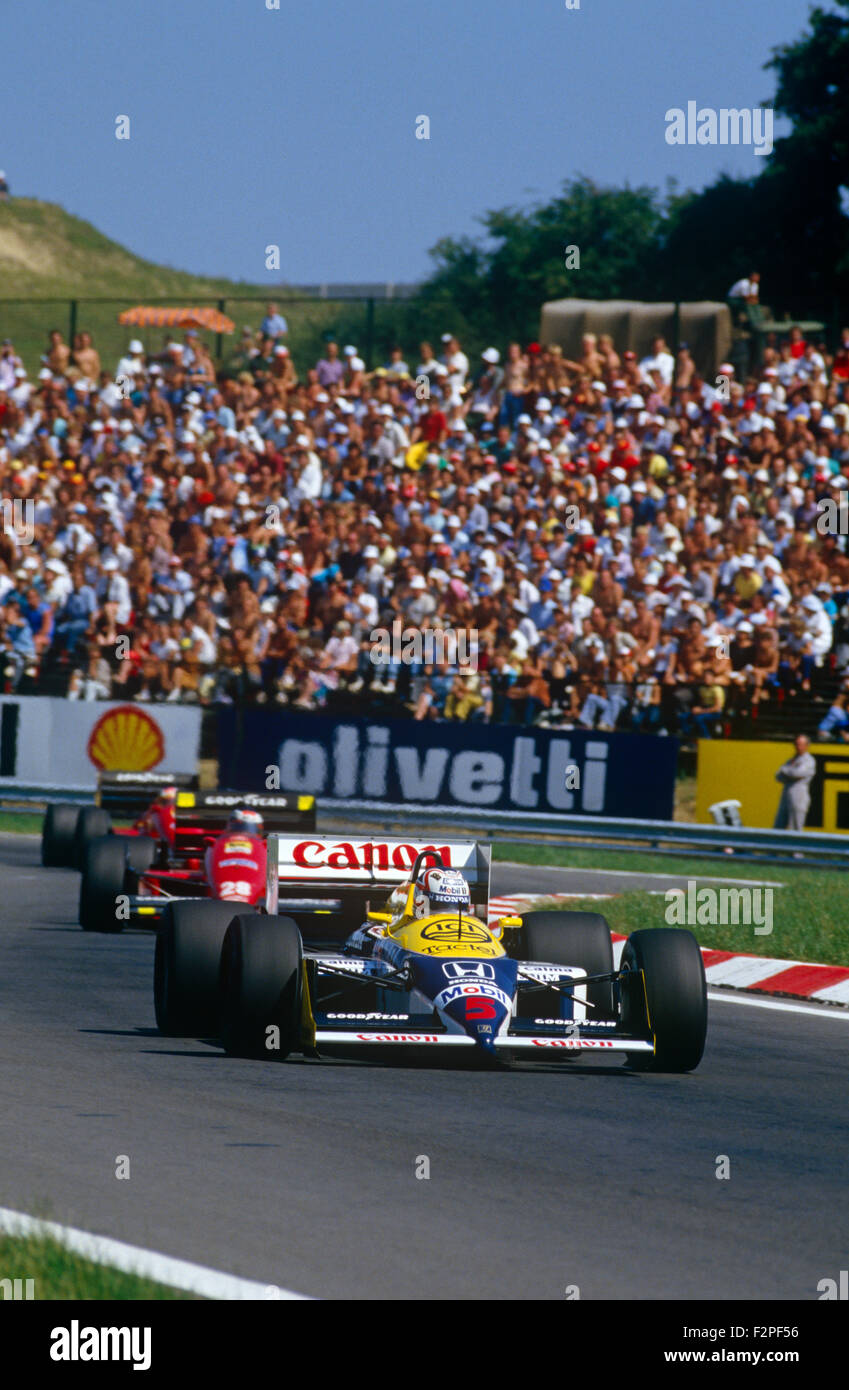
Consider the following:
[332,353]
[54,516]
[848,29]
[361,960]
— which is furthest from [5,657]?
[848,29]

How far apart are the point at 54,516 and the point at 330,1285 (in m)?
25.8

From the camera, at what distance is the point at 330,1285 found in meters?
5.27

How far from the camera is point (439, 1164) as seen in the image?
6.96 meters

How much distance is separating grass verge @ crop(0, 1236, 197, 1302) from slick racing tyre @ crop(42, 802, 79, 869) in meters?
14.3

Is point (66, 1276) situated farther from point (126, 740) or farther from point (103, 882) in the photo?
point (126, 740)

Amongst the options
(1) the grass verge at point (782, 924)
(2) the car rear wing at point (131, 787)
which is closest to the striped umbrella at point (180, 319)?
(2) the car rear wing at point (131, 787)

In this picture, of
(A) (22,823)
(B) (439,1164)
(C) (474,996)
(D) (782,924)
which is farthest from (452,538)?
(B) (439,1164)

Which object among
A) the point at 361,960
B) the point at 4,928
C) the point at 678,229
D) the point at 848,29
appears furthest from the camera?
the point at 678,229

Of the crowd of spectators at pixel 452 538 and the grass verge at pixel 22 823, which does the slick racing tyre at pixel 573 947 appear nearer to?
the crowd of spectators at pixel 452 538

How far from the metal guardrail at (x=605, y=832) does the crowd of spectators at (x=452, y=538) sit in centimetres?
107

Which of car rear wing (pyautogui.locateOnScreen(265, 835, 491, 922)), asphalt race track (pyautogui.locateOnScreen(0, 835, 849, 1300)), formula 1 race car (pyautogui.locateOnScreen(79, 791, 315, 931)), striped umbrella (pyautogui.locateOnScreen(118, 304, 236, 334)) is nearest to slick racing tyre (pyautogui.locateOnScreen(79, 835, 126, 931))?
formula 1 race car (pyautogui.locateOnScreen(79, 791, 315, 931))

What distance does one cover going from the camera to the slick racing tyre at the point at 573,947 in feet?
33.2

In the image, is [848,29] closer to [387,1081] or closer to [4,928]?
[4,928]

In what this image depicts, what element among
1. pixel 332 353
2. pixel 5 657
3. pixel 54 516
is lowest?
pixel 5 657
